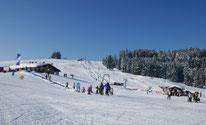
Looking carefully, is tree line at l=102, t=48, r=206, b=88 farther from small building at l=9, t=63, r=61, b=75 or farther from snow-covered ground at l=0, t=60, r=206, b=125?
snow-covered ground at l=0, t=60, r=206, b=125

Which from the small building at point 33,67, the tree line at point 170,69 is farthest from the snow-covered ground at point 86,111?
the tree line at point 170,69

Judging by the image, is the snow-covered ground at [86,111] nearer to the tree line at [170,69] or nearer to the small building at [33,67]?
the small building at [33,67]

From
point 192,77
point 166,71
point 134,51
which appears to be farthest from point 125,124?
point 134,51

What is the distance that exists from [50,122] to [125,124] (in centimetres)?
257

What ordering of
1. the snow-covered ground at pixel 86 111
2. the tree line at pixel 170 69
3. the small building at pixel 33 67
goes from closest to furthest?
the snow-covered ground at pixel 86 111
the small building at pixel 33 67
the tree line at pixel 170 69

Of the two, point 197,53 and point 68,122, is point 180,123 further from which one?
point 197,53

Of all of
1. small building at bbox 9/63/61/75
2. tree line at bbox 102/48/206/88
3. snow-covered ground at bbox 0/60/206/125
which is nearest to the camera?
snow-covered ground at bbox 0/60/206/125

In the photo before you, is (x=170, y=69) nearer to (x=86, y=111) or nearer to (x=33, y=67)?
(x=33, y=67)

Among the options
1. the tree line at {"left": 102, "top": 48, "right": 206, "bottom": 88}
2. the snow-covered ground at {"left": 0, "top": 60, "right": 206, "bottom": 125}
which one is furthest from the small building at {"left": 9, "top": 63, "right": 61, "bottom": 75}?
the tree line at {"left": 102, "top": 48, "right": 206, "bottom": 88}

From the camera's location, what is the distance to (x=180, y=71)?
4043 inches

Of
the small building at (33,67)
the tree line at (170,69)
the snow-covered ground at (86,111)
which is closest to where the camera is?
the snow-covered ground at (86,111)

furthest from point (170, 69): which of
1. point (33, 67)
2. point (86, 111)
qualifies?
point (86, 111)

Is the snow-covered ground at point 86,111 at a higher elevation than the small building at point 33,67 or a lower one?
lower

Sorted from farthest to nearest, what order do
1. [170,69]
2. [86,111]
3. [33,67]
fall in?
[170,69] → [33,67] → [86,111]
